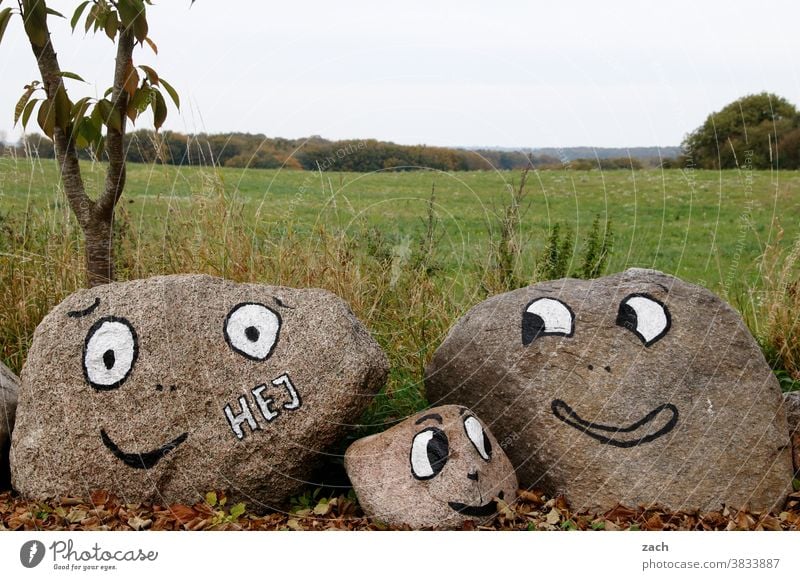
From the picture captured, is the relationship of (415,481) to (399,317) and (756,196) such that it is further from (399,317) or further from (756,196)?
(756,196)

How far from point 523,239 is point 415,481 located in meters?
3.48

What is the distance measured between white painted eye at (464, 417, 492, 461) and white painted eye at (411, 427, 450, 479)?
0.44ft

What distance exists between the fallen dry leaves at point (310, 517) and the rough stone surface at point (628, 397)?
0.08 meters

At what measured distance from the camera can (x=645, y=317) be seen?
4.58 meters

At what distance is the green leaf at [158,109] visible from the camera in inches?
195

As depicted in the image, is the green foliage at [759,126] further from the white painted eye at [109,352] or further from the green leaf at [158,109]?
the white painted eye at [109,352]

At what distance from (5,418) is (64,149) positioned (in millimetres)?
1630

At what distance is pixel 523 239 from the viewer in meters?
7.16

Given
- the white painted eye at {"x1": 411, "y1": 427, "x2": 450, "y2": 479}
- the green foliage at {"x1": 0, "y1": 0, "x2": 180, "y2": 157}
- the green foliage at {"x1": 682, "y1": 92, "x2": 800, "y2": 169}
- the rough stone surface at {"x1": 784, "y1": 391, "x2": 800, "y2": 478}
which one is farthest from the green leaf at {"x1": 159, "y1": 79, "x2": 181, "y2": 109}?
the green foliage at {"x1": 682, "y1": 92, "x2": 800, "y2": 169}

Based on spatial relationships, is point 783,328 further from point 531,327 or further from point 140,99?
point 140,99

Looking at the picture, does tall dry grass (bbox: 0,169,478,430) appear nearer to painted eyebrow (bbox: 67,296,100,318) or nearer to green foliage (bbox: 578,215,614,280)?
green foliage (bbox: 578,215,614,280)

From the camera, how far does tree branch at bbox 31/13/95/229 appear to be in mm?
5273

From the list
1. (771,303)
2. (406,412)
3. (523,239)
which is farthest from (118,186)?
(771,303)

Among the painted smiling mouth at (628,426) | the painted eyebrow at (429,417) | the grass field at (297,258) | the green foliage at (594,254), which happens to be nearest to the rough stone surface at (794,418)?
the grass field at (297,258)
